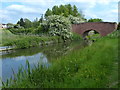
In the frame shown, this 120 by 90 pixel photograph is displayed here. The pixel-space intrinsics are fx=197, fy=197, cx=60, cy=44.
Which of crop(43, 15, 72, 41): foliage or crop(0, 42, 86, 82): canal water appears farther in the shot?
crop(43, 15, 72, 41): foliage

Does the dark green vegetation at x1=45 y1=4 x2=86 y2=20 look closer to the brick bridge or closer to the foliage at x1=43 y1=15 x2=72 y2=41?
the brick bridge

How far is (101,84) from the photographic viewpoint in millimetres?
4898

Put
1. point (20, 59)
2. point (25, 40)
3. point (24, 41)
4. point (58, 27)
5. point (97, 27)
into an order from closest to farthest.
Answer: point (20, 59), point (24, 41), point (25, 40), point (58, 27), point (97, 27)

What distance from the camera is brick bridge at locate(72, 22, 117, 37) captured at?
3592 cm

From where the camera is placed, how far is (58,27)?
32.7m

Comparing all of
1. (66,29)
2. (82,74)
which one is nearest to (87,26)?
(66,29)

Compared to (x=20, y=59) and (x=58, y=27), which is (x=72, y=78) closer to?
(x=20, y=59)

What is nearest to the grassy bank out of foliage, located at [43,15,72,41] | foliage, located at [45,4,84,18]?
foliage, located at [43,15,72,41]

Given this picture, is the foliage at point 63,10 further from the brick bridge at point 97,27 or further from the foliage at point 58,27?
the foliage at point 58,27

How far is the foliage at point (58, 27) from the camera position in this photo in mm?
32312

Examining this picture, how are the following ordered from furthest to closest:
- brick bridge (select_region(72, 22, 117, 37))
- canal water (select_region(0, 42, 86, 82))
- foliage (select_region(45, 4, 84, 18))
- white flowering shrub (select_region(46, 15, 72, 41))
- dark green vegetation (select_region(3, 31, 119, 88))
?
foliage (select_region(45, 4, 84, 18)), brick bridge (select_region(72, 22, 117, 37)), white flowering shrub (select_region(46, 15, 72, 41)), canal water (select_region(0, 42, 86, 82)), dark green vegetation (select_region(3, 31, 119, 88))

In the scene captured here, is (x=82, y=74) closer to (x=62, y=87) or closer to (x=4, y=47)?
(x=62, y=87)

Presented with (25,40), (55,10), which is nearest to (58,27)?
(25,40)

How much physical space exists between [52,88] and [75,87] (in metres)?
0.60
